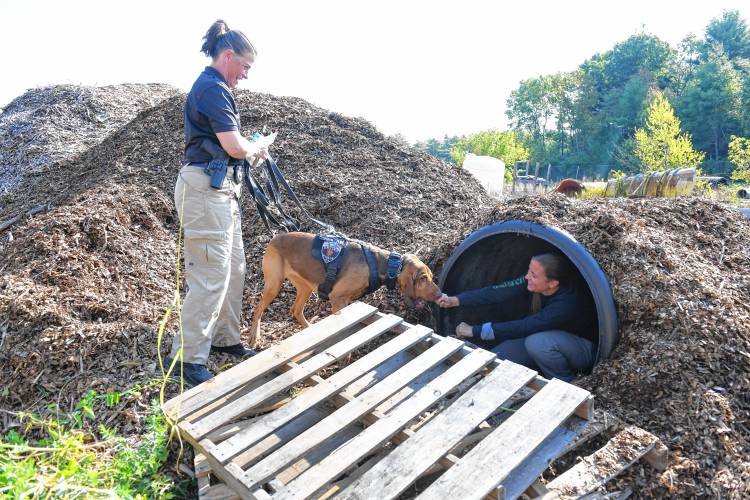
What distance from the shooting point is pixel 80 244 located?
5195mm

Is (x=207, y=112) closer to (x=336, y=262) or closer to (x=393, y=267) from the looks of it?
(x=336, y=262)

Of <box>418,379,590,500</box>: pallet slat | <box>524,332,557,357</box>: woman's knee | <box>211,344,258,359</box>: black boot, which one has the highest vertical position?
<box>418,379,590,500</box>: pallet slat

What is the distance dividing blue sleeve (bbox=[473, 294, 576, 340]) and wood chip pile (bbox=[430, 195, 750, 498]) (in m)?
0.47

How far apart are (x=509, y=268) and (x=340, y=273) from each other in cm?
196

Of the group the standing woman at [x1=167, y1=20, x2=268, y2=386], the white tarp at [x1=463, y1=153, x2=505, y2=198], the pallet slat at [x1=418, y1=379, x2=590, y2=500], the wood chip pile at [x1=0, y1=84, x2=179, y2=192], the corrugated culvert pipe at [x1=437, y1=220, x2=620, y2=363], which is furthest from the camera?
the white tarp at [x1=463, y1=153, x2=505, y2=198]

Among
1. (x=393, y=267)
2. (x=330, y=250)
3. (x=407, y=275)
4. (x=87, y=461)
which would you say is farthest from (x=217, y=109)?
(x=87, y=461)

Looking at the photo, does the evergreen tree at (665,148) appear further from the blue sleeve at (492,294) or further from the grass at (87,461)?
the grass at (87,461)

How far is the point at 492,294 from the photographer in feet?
15.2

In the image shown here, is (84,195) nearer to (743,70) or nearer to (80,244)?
(80,244)

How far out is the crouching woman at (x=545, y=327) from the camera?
4.30 m

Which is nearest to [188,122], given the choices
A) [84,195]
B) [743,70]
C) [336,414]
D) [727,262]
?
[336,414]

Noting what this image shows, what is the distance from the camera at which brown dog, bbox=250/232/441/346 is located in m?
4.48

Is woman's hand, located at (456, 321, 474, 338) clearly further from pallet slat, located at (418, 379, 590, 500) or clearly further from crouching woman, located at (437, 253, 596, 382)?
pallet slat, located at (418, 379, 590, 500)

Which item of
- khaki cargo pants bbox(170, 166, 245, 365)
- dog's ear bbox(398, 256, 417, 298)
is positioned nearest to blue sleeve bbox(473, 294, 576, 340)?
dog's ear bbox(398, 256, 417, 298)
